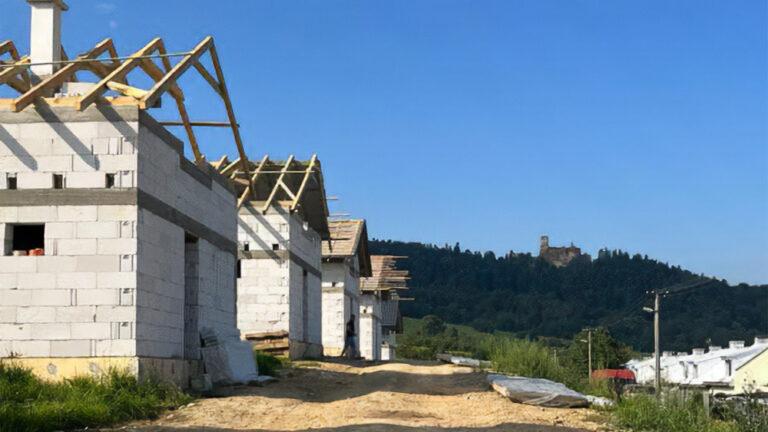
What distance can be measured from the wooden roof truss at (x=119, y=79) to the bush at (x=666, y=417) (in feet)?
31.3

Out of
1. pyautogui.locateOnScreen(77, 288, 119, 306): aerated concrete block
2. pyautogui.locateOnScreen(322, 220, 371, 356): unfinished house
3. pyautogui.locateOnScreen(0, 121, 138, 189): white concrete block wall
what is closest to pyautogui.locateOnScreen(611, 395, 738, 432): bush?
pyautogui.locateOnScreen(77, 288, 119, 306): aerated concrete block

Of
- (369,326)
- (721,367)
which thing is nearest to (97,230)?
(369,326)

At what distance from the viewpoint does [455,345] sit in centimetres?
8581

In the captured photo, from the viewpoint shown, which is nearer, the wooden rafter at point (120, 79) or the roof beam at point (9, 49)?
the wooden rafter at point (120, 79)

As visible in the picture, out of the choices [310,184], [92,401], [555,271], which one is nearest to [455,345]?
[310,184]

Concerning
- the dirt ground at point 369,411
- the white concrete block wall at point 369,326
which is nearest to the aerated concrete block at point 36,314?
the dirt ground at point 369,411

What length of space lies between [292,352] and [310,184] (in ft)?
23.4

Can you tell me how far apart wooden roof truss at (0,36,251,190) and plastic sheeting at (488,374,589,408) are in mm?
8289

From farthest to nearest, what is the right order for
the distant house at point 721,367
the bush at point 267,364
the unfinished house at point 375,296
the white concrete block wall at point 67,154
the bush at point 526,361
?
the distant house at point 721,367 < the unfinished house at point 375,296 < the bush at point 267,364 < the bush at point 526,361 < the white concrete block wall at point 67,154

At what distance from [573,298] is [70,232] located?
14828 cm

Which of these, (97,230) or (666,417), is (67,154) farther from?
(666,417)

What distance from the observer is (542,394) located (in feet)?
55.9

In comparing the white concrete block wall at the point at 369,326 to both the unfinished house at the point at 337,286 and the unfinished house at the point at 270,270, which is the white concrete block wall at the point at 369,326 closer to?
the unfinished house at the point at 337,286

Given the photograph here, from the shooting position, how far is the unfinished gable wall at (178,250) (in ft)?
54.6
